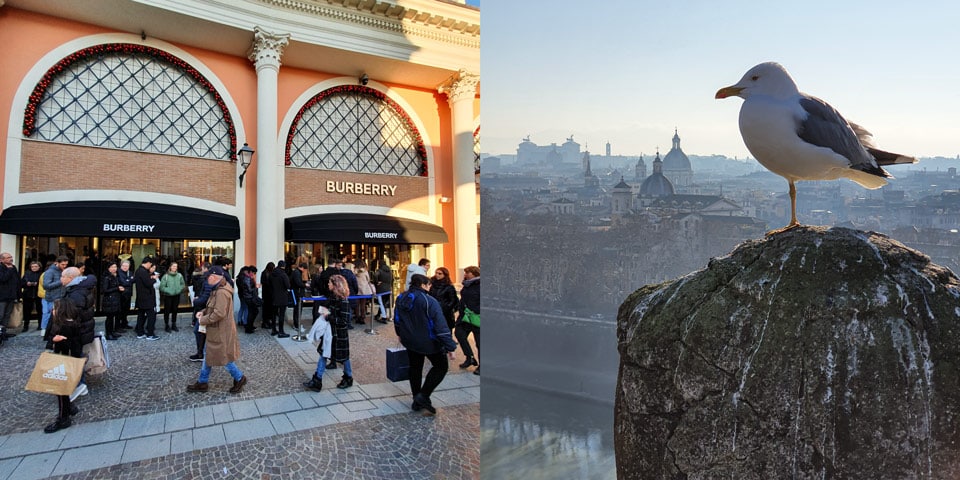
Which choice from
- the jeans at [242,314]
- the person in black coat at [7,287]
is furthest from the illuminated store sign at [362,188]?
the person in black coat at [7,287]

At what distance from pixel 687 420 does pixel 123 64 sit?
45.4ft

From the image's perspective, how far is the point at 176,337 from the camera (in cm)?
847

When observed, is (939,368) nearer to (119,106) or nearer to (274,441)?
(274,441)

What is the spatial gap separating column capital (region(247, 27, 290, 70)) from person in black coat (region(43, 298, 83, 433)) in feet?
29.3

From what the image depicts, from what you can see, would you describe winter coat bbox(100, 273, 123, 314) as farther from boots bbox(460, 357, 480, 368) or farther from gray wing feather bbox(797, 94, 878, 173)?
gray wing feather bbox(797, 94, 878, 173)

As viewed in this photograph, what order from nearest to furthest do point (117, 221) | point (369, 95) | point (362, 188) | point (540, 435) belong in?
point (540, 435), point (117, 221), point (362, 188), point (369, 95)

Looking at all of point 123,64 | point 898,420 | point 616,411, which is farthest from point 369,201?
point 898,420

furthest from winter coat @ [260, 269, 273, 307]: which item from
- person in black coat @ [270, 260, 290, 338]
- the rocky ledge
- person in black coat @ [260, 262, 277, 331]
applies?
the rocky ledge

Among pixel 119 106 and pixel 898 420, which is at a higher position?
pixel 119 106

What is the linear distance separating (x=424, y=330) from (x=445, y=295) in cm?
207

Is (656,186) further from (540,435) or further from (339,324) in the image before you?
(540,435)

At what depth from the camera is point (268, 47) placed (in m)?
12.0

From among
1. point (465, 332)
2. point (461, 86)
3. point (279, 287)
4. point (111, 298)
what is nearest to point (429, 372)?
point (465, 332)

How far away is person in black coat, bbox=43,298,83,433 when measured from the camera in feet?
14.8
